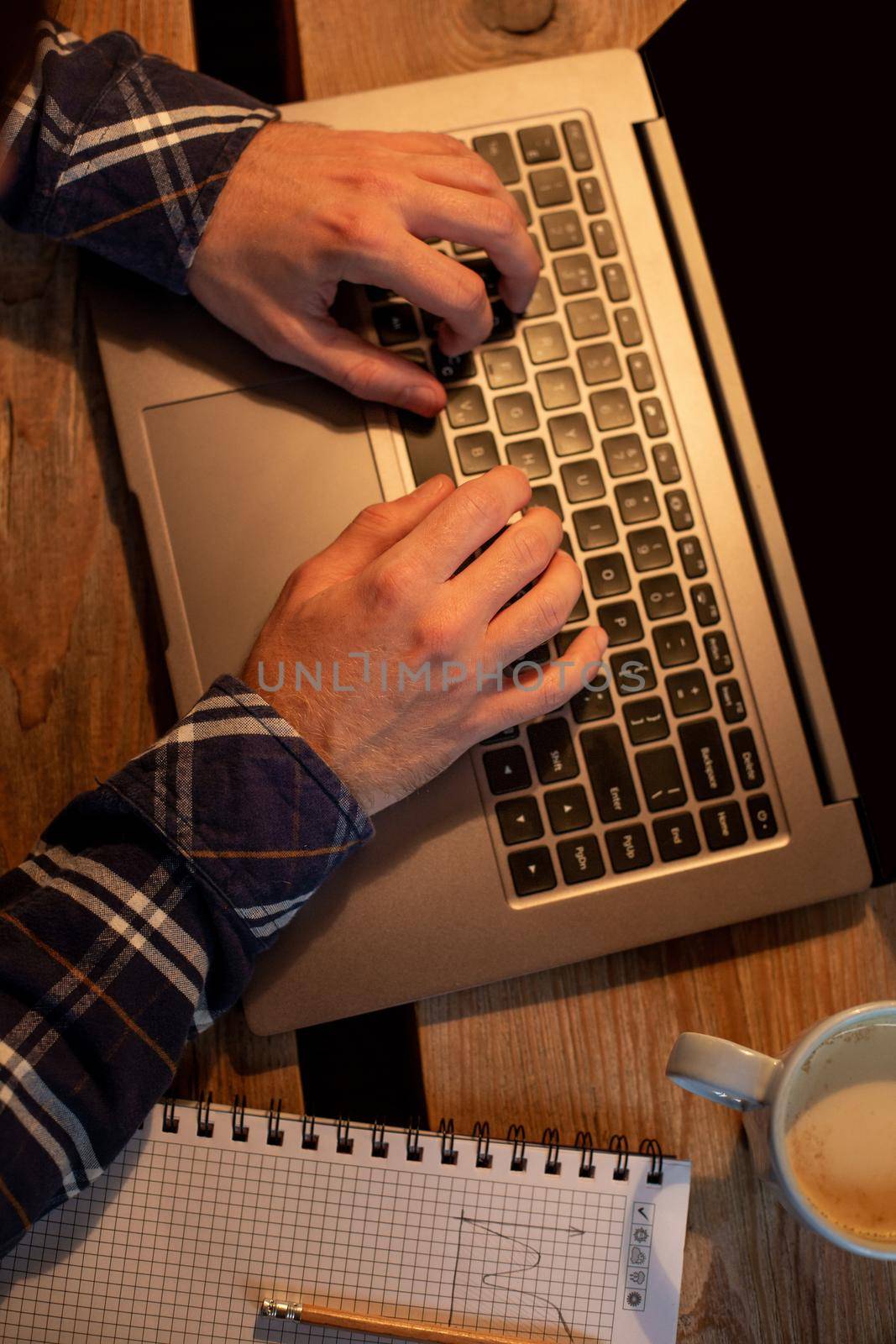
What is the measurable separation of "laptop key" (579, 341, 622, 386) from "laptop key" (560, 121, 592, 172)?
12 cm

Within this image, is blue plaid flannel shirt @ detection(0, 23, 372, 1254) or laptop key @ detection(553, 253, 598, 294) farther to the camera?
laptop key @ detection(553, 253, 598, 294)

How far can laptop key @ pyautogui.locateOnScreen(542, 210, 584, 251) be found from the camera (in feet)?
1.91

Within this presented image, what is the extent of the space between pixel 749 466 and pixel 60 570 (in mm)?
427

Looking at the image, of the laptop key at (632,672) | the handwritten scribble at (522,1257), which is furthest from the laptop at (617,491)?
the handwritten scribble at (522,1257)

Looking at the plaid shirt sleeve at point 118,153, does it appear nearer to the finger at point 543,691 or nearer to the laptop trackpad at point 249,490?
the laptop trackpad at point 249,490

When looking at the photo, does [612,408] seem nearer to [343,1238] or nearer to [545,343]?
[545,343]

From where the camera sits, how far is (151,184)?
550mm

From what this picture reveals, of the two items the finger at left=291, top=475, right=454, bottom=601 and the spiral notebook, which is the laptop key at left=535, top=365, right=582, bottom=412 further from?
the spiral notebook

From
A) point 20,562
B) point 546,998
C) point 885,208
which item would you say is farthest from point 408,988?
Result: point 885,208

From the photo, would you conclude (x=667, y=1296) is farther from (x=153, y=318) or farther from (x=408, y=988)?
(x=153, y=318)

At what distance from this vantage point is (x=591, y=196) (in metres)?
0.59

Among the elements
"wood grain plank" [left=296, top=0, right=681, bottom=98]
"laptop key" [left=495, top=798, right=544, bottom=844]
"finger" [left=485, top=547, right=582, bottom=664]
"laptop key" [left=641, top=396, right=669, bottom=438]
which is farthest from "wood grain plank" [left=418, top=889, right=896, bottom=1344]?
"wood grain plank" [left=296, top=0, right=681, bottom=98]

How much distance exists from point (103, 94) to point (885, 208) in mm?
430

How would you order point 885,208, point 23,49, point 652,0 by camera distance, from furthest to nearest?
point 652,0 → point 885,208 → point 23,49
